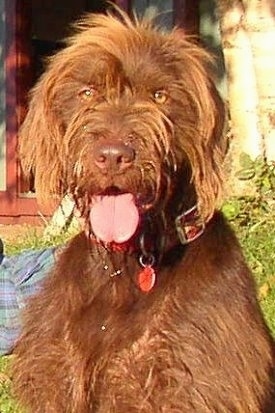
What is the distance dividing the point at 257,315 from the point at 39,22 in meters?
10.7

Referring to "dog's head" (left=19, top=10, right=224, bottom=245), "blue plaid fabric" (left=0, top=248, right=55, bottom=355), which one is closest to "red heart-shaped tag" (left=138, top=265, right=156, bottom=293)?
"dog's head" (left=19, top=10, right=224, bottom=245)

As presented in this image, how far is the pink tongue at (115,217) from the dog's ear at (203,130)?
11.1 inches

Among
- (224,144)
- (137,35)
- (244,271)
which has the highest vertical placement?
A: (137,35)

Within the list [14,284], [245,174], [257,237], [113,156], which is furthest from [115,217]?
[245,174]

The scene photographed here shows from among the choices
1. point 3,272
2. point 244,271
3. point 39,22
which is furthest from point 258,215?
point 39,22

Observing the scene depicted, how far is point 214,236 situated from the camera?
504 centimetres

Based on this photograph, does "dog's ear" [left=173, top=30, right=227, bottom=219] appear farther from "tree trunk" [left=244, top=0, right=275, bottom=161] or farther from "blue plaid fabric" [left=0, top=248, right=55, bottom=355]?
"tree trunk" [left=244, top=0, right=275, bottom=161]

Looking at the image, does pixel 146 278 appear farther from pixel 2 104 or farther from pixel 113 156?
pixel 2 104

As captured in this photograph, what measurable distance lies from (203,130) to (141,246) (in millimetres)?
502

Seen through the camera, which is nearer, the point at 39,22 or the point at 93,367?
the point at 93,367

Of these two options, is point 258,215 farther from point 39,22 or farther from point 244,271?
point 39,22

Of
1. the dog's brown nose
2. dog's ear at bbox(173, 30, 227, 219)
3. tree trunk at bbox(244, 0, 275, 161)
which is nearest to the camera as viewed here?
the dog's brown nose

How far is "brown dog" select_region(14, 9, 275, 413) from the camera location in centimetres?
473

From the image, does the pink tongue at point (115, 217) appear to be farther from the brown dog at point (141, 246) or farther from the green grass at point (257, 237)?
the green grass at point (257, 237)
